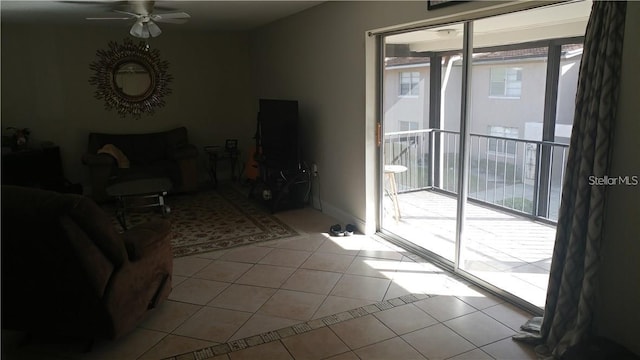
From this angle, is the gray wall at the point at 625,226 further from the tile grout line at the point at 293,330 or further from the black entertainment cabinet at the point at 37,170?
the black entertainment cabinet at the point at 37,170

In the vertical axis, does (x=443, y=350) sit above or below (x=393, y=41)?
below

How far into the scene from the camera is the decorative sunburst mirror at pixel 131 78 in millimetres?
6539

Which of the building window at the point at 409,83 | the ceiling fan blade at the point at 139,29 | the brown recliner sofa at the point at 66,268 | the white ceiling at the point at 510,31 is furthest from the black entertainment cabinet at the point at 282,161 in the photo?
the brown recliner sofa at the point at 66,268

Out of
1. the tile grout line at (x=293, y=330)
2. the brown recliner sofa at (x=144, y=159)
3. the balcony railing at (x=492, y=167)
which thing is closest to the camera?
the tile grout line at (x=293, y=330)

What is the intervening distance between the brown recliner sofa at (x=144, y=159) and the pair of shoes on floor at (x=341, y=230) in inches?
101

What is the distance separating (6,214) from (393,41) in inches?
143

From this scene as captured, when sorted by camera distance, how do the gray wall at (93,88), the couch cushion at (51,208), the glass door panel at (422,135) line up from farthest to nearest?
the gray wall at (93,88), the glass door panel at (422,135), the couch cushion at (51,208)

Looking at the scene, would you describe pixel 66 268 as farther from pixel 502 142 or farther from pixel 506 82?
pixel 502 142

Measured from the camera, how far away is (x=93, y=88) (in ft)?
21.4

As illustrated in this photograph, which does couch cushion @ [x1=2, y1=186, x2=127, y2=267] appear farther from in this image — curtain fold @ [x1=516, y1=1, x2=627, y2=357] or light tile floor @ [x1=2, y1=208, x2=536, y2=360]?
curtain fold @ [x1=516, y1=1, x2=627, y2=357]

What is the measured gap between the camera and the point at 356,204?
191 inches

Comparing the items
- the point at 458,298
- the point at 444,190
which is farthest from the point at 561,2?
the point at 444,190

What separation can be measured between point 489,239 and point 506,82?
1.69 meters

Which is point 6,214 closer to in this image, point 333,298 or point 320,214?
point 333,298
